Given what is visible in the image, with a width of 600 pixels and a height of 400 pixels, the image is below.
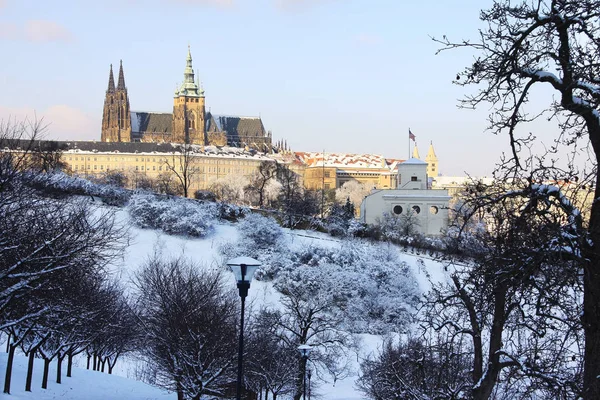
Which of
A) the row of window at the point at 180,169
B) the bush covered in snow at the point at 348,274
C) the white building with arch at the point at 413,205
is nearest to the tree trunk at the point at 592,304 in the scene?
the bush covered in snow at the point at 348,274

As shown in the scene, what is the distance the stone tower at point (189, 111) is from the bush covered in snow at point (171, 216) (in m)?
110

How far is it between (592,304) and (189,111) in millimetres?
168908

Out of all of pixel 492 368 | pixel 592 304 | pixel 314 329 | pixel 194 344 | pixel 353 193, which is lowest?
pixel 314 329

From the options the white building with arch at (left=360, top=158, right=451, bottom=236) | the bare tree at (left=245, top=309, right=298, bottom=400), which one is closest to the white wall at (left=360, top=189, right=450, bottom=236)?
the white building with arch at (left=360, top=158, right=451, bottom=236)

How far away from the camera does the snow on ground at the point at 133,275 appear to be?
22.8 m

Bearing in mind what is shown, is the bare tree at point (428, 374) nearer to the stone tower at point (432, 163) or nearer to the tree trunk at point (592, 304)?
the tree trunk at point (592, 304)

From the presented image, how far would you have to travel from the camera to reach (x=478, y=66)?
20.1 feet

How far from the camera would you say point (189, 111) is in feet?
562

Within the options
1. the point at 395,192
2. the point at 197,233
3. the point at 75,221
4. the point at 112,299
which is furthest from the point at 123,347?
the point at 395,192

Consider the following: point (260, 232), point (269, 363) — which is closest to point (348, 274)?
point (260, 232)

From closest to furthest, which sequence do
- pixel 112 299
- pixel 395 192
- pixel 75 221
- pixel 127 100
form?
pixel 75 221 < pixel 112 299 < pixel 395 192 < pixel 127 100

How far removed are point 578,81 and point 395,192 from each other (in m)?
75.6

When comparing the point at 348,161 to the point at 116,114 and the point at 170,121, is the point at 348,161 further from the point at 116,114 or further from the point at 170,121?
the point at 116,114

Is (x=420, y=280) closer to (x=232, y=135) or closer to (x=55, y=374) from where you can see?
(x=55, y=374)
